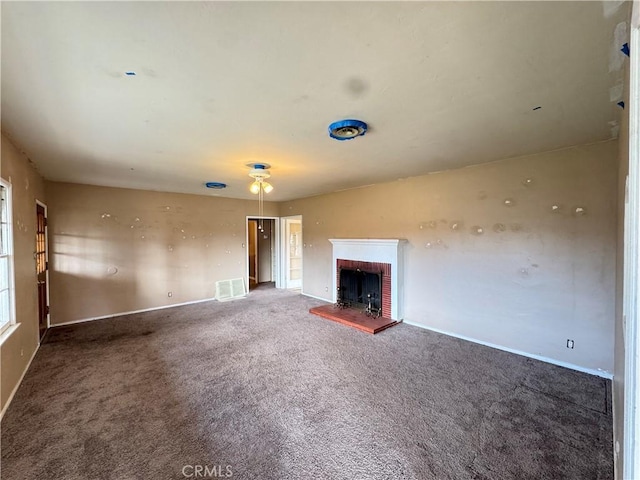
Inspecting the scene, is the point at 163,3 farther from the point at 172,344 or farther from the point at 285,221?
the point at 285,221

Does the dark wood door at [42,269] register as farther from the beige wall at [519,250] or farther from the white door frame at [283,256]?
the beige wall at [519,250]

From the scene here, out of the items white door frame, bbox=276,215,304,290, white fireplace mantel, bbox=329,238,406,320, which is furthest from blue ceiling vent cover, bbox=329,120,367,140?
white door frame, bbox=276,215,304,290

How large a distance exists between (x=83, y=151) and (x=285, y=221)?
16.3ft

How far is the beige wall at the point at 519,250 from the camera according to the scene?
279cm

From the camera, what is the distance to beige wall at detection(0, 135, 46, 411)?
7.89 feet

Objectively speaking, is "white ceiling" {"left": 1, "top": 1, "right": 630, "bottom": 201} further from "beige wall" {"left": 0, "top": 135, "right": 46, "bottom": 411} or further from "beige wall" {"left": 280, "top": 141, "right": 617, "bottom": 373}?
"beige wall" {"left": 280, "top": 141, "right": 617, "bottom": 373}

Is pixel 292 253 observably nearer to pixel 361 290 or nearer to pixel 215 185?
pixel 361 290

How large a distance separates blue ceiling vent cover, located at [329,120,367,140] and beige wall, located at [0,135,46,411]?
294 centimetres

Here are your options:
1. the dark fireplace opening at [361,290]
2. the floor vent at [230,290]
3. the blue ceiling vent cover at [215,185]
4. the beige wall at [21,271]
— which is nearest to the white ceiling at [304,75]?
the beige wall at [21,271]

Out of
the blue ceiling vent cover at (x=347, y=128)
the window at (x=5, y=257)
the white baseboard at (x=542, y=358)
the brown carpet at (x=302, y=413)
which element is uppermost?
the blue ceiling vent cover at (x=347, y=128)

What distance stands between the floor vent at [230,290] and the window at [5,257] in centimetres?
377

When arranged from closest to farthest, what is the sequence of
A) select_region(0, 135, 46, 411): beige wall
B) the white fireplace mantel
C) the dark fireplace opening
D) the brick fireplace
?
1. select_region(0, 135, 46, 411): beige wall
2. the white fireplace mantel
3. the brick fireplace
4. the dark fireplace opening

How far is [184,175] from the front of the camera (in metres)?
4.09

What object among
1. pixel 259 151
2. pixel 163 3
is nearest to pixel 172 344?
pixel 259 151
